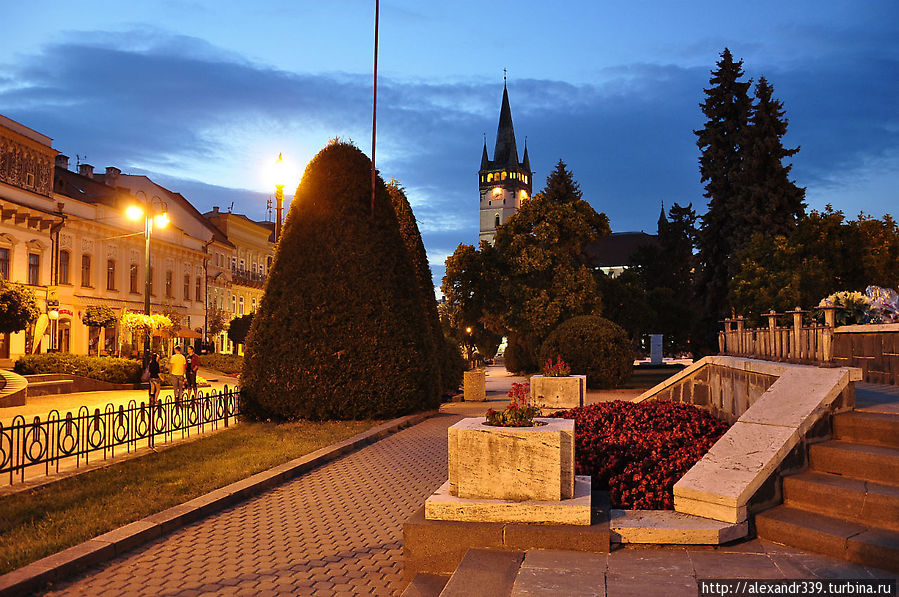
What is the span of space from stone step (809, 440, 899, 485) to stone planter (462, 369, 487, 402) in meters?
18.3

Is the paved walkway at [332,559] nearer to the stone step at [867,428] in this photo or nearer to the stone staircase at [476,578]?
the stone staircase at [476,578]

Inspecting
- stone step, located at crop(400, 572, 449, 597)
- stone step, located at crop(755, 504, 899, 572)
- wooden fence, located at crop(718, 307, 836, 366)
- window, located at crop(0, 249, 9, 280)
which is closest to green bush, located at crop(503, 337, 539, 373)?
window, located at crop(0, 249, 9, 280)

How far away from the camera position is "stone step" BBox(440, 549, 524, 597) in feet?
14.6

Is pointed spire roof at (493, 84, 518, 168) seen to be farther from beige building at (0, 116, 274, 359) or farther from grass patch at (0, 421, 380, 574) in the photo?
grass patch at (0, 421, 380, 574)

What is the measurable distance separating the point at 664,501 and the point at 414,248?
1775 cm

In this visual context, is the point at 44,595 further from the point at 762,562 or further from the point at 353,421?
the point at 353,421

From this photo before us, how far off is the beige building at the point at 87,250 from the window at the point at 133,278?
7 centimetres

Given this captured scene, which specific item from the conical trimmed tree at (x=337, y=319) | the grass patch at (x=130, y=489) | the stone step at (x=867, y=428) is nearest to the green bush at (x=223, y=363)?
the conical trimmed tree at (x=337, y=319)

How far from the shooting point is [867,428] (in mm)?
6266

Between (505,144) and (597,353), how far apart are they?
11817 cm

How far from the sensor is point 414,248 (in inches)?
918

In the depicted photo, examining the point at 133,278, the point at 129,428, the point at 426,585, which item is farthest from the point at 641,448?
the point at 133,278

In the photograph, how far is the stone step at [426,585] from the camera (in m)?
4.92

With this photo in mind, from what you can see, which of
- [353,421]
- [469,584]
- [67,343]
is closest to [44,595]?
[469,584]
